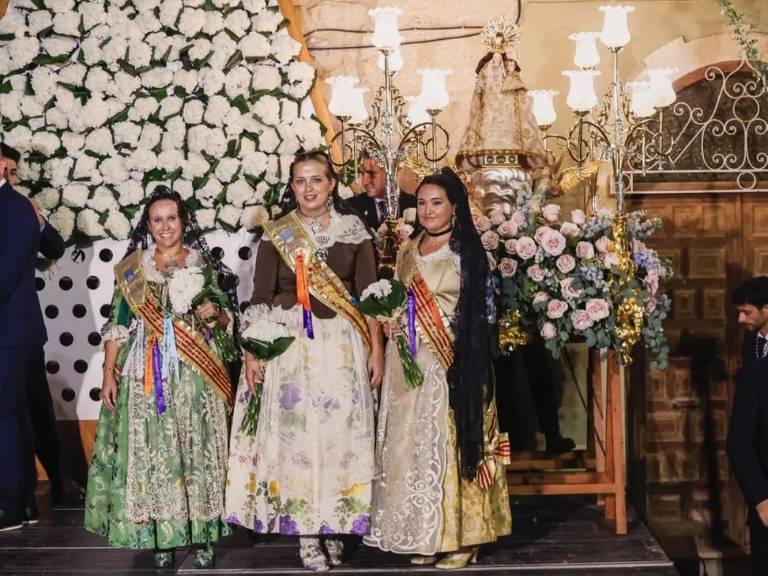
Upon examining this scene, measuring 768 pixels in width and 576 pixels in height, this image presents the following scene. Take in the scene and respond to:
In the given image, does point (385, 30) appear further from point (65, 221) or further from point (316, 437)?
point (65, 221)

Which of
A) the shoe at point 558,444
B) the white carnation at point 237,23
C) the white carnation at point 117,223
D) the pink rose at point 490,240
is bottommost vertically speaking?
the shoe at point 558,444

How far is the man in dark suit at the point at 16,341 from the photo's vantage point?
5.14m

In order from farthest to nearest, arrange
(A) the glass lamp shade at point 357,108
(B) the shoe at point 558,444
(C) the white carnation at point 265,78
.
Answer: (B) the shoe at point 558,444 < (C) the white carnation at point 265,78 < (A) the glass lamp shade at point 357,108

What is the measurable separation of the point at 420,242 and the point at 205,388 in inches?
41.4

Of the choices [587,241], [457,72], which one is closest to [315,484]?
[587,241]

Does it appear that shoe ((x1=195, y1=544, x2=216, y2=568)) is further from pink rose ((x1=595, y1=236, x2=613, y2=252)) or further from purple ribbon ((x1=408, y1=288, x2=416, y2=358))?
pink rose ((x1=595, y1=236, x2=613, y2=252))

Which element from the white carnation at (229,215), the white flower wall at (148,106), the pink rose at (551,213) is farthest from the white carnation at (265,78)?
the pink rose at (551,213)

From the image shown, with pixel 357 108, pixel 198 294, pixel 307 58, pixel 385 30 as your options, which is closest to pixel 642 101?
pixel 385 30

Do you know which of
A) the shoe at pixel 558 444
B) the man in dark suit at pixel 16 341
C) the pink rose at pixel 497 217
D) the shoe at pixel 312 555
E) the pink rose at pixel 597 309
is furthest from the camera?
the shoe at pixel 558 444

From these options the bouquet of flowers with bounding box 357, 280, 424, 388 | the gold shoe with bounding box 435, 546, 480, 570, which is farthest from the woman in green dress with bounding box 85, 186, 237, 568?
the gold shoe with bounding box 435, 546, 480, 570

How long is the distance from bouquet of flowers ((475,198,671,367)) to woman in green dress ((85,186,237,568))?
4.18ft

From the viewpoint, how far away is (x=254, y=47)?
5984mm

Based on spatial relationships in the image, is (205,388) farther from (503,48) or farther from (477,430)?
(503,48)

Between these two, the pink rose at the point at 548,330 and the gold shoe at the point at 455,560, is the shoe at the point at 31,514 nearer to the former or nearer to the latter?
Result: the gold shoe at the point at 455,560
